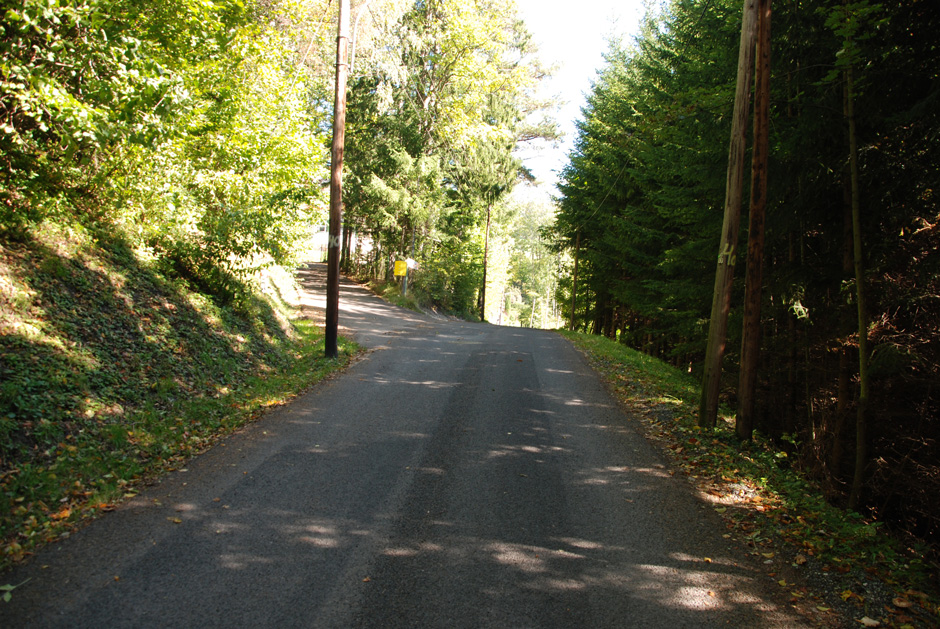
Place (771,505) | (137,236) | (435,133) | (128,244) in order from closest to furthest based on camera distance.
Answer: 1. (771,505)
2. (128,244)
3. (137,236)
4. (435,133)

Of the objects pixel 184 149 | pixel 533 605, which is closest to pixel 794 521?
pixel 533 605

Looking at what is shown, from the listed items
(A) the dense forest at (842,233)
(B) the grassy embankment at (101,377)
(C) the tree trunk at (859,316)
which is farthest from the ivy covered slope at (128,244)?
(A) the dense forest at (842,233)

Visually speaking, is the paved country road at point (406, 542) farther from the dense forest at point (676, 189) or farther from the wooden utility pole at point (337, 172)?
the wooden utility pole at point (337, 172)

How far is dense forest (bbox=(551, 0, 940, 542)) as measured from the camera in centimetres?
682

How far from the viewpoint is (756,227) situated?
25.7 ft

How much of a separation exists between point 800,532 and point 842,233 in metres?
5.65

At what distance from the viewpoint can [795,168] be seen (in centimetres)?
875

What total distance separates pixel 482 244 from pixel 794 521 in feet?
122

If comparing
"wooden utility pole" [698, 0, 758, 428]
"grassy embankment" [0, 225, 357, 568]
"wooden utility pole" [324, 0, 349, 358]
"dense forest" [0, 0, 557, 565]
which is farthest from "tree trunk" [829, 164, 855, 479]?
"wooden utility pole" [324, 0, 349, 358]

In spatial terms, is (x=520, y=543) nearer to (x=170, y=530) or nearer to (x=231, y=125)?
(x=170, y=530)

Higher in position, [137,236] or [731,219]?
[731,219]

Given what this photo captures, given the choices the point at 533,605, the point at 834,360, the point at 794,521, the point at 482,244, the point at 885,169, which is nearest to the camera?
the point at 533,605

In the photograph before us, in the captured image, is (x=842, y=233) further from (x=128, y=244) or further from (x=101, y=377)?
(x=128, y=244)

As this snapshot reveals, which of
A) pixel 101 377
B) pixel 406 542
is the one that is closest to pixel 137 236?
pixel 101 377
